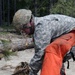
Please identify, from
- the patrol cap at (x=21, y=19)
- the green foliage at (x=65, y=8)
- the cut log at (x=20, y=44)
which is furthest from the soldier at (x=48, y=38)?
the green foliage at (x=65, y=8)

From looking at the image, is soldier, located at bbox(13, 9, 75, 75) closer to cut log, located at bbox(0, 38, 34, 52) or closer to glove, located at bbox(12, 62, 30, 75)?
glove, located at bbox(12, 62, 30, 75)

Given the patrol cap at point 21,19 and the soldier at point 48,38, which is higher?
the patrol cap at point 21,19

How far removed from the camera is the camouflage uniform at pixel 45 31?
4316mm

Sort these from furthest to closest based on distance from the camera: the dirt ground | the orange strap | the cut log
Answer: the cut log
the dirt ground
the orange strap

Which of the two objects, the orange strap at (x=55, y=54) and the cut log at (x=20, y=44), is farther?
the cut log at (x=20, y=44)

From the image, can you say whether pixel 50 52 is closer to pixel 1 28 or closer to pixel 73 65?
pixel 73 65

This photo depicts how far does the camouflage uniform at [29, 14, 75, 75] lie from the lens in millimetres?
4316

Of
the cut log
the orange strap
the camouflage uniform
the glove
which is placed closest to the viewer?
the orange strap

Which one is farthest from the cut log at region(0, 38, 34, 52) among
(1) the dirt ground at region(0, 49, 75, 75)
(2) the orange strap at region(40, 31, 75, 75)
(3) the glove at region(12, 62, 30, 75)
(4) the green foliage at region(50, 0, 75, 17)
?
(2) the orange strap at region(40, 31, 75, 75)

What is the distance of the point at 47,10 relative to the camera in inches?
525

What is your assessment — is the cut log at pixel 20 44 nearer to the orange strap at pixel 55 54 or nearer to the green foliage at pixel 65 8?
the green foliage at pixel 65 8

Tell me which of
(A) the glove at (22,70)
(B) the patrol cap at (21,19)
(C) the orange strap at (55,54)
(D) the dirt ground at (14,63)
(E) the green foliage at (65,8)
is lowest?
(D) the dirt ground at (14,63)

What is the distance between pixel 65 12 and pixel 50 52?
7667mm

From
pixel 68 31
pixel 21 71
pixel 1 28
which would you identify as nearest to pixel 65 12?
pixel 1 28
